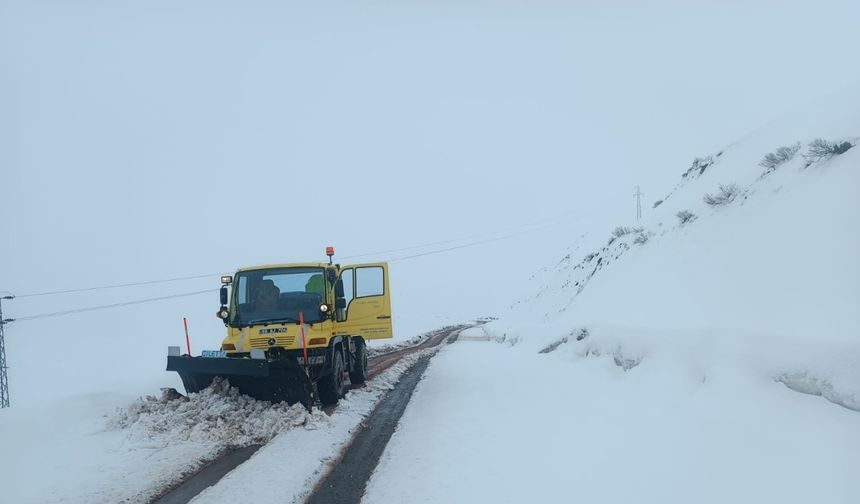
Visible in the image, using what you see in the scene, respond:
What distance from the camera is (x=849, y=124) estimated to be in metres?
12.3

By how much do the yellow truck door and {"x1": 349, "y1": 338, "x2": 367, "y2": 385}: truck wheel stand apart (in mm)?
416

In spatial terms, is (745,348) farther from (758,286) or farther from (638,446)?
(758,286)

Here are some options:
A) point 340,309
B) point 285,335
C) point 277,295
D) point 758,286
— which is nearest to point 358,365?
point 340,309

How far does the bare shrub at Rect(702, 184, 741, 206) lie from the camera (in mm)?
13844

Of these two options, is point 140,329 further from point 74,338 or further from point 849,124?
point 849,124

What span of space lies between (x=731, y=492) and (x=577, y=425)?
9.53 feet

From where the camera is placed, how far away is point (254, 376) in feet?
31.2

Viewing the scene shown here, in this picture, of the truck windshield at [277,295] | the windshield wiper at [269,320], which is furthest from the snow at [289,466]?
the truck windshield at [277,295]

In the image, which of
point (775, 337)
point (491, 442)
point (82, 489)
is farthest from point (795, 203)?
point (82, 489)

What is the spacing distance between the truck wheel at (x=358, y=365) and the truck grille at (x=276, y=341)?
10.0 ft

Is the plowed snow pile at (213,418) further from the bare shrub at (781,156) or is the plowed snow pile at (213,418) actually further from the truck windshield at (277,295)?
the bare shrub at (781,156)

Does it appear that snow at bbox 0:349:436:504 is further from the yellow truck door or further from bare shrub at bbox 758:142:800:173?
bare shrub at bbox 758:142:800:173

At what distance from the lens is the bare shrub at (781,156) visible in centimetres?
1314

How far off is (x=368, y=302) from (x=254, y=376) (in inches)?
169
